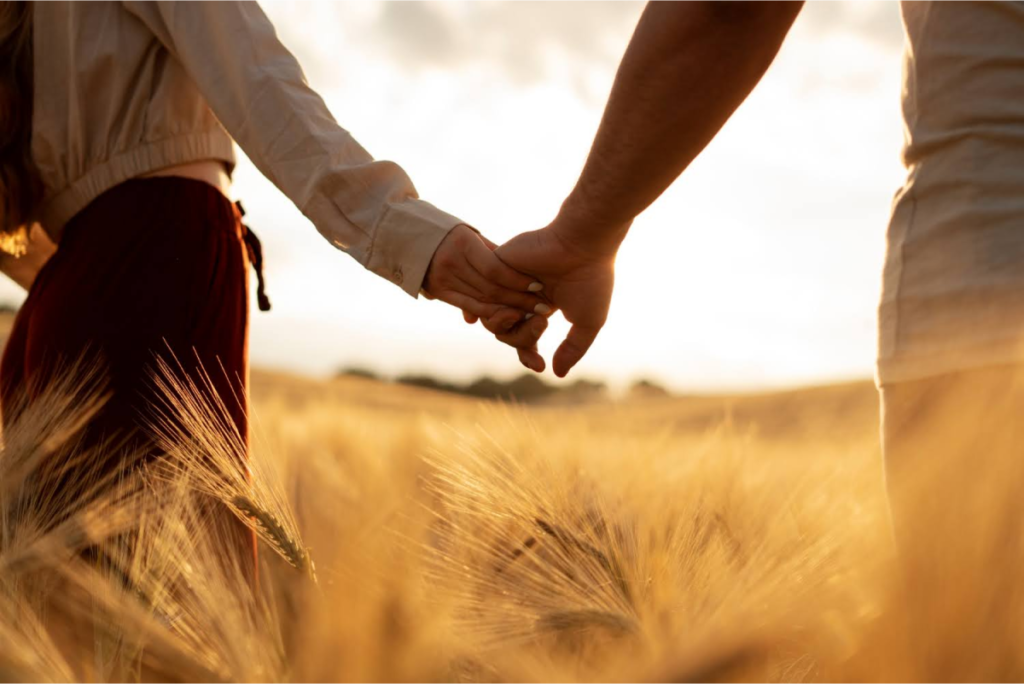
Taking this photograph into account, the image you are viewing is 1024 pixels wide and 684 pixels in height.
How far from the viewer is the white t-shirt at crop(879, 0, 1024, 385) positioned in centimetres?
81

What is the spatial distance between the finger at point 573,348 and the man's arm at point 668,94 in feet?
1.22

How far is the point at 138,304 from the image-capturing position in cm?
131

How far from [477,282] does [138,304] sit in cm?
57

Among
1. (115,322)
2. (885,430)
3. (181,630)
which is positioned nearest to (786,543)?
(885,430)

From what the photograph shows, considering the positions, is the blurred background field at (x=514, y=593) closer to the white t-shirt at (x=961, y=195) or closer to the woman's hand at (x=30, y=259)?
the white t-shirt at (x=961, y=195)

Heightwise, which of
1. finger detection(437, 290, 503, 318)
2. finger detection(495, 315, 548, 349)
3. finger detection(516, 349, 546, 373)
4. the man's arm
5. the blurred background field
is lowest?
the blurred background field

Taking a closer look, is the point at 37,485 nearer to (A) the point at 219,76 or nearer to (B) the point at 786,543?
(A) the point at 219,76

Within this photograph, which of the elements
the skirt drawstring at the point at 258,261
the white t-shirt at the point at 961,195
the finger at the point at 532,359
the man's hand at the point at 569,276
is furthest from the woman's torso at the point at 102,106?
the white t-shirt at the point at 961,195

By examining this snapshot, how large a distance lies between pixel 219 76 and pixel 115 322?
41 cm

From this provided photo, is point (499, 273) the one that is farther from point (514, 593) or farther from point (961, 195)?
point (961, 195)

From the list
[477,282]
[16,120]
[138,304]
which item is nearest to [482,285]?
[477,282]

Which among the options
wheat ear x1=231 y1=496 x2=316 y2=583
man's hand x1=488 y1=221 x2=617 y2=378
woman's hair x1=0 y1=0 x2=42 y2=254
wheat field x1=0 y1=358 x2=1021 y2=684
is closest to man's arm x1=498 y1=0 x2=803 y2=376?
man's hand x1=488 y1=221 x2=617 y2=378

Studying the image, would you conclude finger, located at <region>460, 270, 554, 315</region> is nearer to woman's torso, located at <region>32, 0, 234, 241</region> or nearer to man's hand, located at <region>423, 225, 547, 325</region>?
man's hand, located at <region>423, 225, 547, 325</region>

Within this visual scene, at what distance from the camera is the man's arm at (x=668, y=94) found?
35.8 inches
